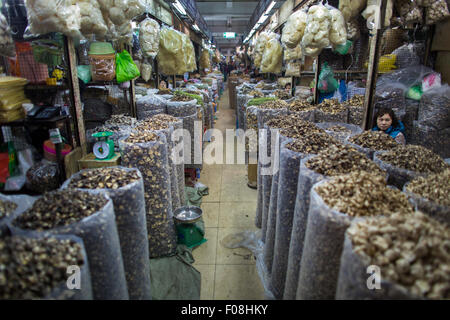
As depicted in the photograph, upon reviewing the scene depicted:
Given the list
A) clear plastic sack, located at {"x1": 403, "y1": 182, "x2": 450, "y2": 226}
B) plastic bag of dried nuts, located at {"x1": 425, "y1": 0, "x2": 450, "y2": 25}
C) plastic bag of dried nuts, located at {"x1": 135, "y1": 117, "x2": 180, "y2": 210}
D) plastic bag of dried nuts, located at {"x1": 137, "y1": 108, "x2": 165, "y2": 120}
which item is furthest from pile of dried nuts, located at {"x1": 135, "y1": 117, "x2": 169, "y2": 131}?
plastic bag of dried nuts, located at {"x1": 425, "y1": 0, "x2": 450, "y2": 25}

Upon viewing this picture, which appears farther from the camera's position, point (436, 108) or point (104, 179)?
point (436, 108)

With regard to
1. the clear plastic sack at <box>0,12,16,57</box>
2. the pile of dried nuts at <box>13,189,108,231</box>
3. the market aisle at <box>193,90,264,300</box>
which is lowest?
the market aisle at <box>193,90,264,300</box>

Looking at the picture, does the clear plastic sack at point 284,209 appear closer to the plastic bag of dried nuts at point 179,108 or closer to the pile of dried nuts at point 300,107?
the pile of dried nuts at point 300,107

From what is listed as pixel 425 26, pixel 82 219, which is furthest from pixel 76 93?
pixel 425 26

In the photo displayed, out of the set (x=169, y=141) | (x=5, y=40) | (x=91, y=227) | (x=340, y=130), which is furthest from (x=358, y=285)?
(x=5, y=40)

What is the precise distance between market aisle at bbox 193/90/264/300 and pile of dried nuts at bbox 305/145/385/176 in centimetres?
120

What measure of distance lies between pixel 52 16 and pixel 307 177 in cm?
204

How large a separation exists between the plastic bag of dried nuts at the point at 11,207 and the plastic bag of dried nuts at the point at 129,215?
224 millimetres

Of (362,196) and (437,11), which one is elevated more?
(437,11)

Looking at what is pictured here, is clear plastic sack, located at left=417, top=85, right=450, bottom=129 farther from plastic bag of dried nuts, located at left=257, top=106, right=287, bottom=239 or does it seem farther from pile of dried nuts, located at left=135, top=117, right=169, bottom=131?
pile of dried nuts, located at left=135, top=117, right=169, bottom=131

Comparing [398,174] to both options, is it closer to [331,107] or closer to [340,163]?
[340,163]

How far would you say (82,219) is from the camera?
1.20 meters

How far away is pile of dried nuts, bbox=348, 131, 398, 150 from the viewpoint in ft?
6.84

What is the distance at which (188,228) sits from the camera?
274 centimetres
